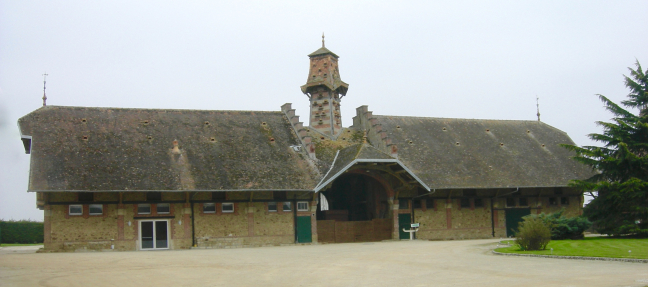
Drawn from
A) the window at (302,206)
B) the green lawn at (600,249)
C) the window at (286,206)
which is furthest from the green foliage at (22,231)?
the green lawn at (600,249)

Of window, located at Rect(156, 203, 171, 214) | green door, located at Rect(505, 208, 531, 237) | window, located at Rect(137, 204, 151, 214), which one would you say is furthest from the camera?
green door, located at Rect(505, 208, 531, 237)

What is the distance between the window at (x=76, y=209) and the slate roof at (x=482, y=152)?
17.9 meters

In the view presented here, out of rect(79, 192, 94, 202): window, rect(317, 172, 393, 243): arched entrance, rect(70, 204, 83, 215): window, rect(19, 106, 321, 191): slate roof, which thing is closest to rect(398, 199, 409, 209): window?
rect(317, 172, 393, 243): arched entrance

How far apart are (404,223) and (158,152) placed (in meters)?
14.1

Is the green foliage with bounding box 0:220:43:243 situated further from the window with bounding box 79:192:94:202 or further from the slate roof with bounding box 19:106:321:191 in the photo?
the window with bounding box 79:192:94:202

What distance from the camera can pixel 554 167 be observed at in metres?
38.6

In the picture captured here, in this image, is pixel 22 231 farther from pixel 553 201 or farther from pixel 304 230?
pixel 553 201

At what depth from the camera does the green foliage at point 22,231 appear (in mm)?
42875

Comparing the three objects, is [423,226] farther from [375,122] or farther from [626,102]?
[626,102]

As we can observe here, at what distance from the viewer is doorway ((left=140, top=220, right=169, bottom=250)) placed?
30.2 meters

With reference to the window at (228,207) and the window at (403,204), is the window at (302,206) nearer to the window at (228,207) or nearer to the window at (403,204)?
the window at (228,207)

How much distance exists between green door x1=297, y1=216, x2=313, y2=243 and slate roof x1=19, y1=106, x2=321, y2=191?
210 cm

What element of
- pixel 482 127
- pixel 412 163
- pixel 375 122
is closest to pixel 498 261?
pixel 412 163

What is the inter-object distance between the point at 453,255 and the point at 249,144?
15.9 metres
